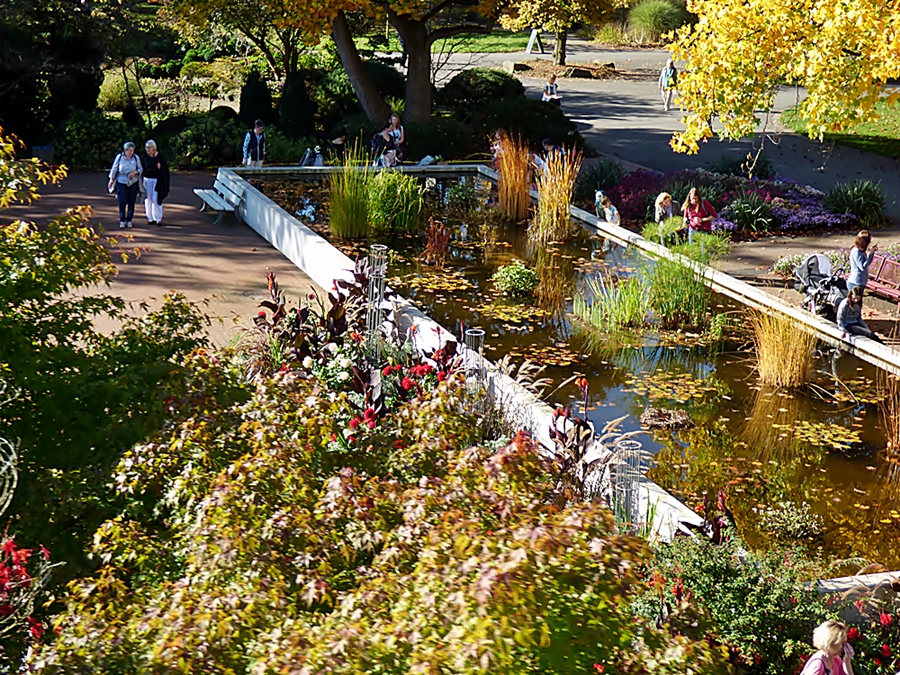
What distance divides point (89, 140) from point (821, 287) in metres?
14.6

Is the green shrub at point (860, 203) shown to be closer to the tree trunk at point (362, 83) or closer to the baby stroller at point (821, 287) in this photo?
the baby stroller at point (821, 287)

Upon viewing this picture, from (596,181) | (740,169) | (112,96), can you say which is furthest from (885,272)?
(112,96)

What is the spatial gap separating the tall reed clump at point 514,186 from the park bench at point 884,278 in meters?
4.77

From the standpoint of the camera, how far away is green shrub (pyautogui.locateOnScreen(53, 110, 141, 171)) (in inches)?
782

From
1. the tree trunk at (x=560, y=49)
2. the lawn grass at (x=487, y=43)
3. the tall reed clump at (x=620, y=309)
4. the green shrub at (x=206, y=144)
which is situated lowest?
the tall reed clump at (x=620, y=309)

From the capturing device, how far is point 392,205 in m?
14.0

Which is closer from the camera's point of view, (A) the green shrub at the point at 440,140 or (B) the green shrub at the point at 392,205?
(B) the green shrub at the point at 392,205

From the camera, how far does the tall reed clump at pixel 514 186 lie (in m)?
14.8

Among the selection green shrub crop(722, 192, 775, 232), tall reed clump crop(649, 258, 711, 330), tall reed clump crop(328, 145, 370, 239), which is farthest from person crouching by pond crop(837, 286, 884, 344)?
tall reed clump crop(328, 145, 370, 239)

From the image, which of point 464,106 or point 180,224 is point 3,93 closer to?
point 180,224

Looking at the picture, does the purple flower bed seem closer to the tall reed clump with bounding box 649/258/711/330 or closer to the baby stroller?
the baby stroller

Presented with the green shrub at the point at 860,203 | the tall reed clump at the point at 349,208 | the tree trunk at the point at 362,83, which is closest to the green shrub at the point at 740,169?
the green shrub at the point at 860,203

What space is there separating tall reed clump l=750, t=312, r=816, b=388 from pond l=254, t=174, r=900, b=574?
0.12m

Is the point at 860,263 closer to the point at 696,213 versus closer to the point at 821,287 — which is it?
the point at 821,287
